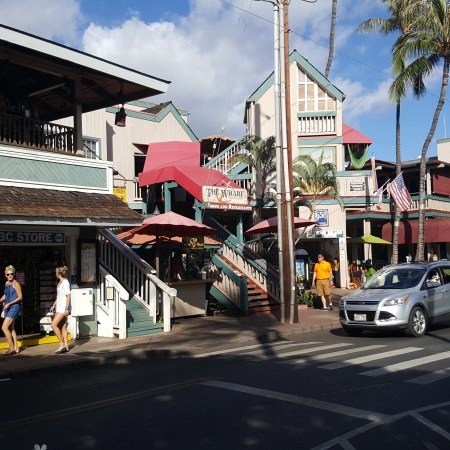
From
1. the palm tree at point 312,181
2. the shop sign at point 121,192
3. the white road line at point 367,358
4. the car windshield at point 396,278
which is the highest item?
the palm tree at point 312,181

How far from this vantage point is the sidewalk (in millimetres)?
10023

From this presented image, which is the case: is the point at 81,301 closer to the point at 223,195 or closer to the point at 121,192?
the point at 223,195

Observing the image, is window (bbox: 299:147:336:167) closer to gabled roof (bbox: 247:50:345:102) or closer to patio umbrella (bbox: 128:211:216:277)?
gabled roof (bbox: 247:50:345:102)

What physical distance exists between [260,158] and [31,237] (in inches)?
453

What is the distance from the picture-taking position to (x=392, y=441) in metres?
5.28

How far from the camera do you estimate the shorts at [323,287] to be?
1792 cm

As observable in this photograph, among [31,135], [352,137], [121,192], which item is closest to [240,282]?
[121,192]

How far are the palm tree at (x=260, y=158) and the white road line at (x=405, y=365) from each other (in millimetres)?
13029

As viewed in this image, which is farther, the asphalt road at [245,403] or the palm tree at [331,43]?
the palm tree at [331,43]

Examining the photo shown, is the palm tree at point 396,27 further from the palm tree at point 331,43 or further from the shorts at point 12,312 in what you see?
the shorts at point 12,312

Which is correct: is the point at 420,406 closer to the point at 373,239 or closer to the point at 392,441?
the point at 392,441

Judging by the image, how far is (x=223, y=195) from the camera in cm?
1756

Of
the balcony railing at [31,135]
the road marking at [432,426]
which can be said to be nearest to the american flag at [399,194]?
the balcony railing at [31,135]

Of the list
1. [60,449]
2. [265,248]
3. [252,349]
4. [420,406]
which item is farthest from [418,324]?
[265,248]
